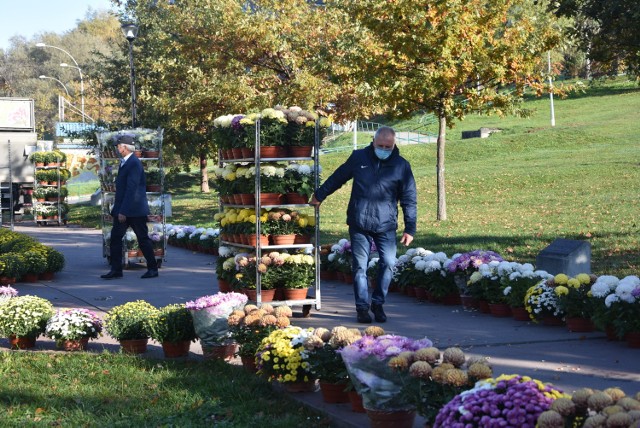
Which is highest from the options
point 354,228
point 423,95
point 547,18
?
point 547,18

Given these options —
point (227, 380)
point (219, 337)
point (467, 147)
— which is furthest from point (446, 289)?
point (467, 147)

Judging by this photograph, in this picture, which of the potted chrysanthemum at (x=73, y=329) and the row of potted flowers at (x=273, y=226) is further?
the row of potted flowers at (x=273, y=226)

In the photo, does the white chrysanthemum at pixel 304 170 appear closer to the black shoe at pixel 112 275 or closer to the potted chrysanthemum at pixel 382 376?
the potted chrysanthemum at pixel 382 376

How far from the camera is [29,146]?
1421 inches

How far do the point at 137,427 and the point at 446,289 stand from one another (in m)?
5.74

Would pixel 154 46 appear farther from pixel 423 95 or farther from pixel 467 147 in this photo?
pixel 467 147

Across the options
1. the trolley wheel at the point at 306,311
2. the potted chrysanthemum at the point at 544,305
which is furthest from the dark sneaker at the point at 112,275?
the potted chrysanthemum at the point at 544,305

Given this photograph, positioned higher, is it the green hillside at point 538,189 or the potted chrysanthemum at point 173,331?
the green hillside at point 538,189

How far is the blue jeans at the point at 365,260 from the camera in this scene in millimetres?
9594

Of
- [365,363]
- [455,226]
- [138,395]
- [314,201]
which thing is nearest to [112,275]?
[314,201]

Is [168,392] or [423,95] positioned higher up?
[423,95]

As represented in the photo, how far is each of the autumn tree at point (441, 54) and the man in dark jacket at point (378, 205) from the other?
454 inches

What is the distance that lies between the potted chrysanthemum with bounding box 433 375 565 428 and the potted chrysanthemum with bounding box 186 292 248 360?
3882 mm

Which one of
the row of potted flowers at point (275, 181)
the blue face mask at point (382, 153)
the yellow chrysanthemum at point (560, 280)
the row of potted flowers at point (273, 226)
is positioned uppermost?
the blue face mask at point (382, 153)
